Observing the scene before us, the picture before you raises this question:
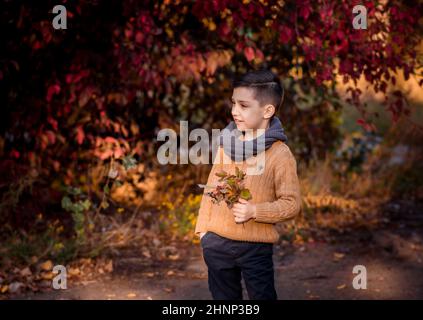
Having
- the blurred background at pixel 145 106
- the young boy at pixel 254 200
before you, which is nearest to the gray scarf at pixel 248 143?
the young boy at pixel 254 200

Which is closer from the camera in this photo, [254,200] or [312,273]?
[254,200]

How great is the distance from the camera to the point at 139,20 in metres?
5.14

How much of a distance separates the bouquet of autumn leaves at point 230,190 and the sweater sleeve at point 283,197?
0.10 m

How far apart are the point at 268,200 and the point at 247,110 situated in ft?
1.34

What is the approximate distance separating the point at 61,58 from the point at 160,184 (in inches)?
72.6

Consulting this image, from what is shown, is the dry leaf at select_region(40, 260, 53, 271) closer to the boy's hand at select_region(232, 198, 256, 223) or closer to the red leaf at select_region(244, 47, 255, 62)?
the red leaf at select_region(244, 47, 255, 62)

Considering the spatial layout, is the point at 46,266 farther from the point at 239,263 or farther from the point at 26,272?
the point at 239,263

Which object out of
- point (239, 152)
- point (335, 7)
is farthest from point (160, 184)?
point (239, 152)

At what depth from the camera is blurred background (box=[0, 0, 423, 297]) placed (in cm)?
519

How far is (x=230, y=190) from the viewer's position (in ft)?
10.4

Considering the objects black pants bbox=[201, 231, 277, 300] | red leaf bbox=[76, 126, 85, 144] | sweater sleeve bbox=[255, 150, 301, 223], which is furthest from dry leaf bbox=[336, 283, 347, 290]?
red leaf bbox=[76, 126, 85, 144]

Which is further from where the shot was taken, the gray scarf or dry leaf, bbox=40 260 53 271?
dry leaf, bbox=40 260 53 271

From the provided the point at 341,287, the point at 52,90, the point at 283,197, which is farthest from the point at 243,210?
the point at 52,90

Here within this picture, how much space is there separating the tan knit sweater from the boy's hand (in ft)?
0.12
